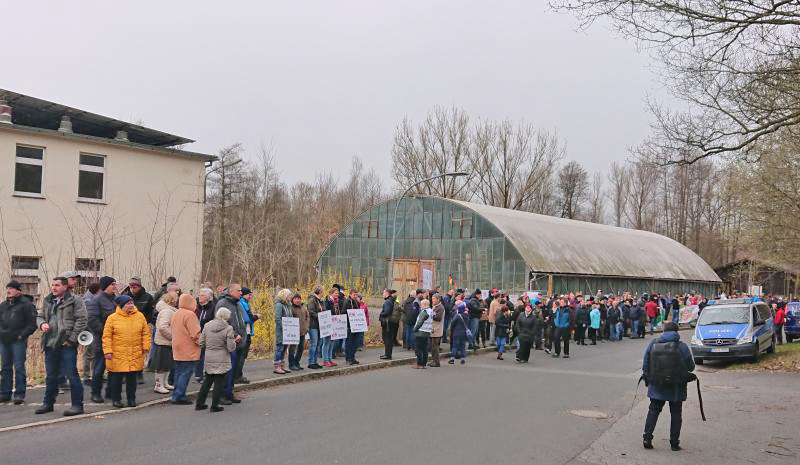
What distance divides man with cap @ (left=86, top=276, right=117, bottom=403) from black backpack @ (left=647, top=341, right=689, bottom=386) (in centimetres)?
804

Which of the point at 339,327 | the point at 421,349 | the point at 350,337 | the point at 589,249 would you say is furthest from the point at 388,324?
the point at 589,249

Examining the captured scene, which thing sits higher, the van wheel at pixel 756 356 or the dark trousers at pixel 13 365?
the dark trousers at pixel 13 365

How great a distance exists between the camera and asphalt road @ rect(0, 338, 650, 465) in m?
7.62

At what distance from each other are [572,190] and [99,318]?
78.7 meters

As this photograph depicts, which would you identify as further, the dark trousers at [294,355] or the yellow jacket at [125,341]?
the dark trousers at [294,355]

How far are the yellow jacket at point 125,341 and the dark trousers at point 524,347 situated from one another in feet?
38.5

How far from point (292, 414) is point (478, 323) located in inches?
476

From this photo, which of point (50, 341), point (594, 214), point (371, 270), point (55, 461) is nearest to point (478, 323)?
point (50, 341)

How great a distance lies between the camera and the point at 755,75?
46.2 feet

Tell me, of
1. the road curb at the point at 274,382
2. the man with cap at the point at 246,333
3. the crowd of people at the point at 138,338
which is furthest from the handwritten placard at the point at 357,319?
the man with cap at the point at 246,333

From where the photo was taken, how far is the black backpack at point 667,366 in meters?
8.68

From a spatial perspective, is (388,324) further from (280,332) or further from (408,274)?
(408,274)

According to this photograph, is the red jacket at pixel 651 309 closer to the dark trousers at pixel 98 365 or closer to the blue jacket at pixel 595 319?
the blue jacket at pixel 595 319

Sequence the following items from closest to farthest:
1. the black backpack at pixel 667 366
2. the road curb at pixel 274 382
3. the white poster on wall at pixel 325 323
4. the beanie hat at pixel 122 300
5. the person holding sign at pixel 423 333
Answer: the black backpack at pixel 667 366 < the road curb at pixel 274 382 < the beanie hat at pixel 122 300 < the white poster on wall at pixel 325 323 < the person holding sign at pixel 423 333
